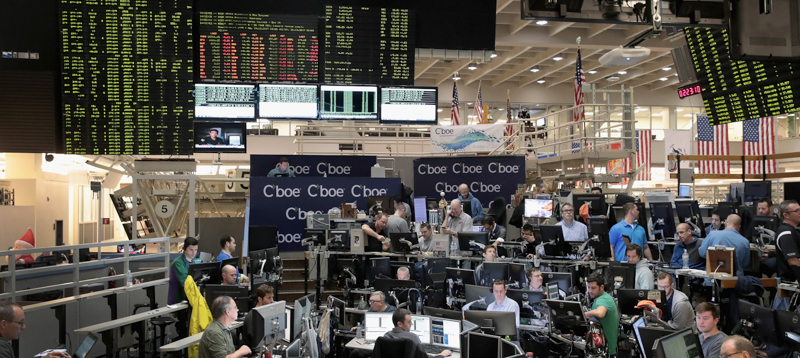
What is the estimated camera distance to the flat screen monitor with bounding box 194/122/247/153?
12.0 meters

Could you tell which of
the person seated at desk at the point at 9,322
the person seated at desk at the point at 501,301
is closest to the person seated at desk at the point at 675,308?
the person seated at desk at the point at 501,301

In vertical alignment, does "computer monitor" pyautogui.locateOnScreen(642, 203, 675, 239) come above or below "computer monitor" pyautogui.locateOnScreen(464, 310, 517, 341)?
above

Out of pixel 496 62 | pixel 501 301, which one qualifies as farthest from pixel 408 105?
pixel 496 62

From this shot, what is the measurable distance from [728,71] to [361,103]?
6.22m

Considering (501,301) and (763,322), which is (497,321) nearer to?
(501,301)

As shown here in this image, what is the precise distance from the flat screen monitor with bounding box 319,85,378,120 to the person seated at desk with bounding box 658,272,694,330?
6.08 meters

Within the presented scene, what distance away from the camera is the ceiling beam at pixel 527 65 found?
18.9 m

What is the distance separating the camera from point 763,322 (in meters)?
5.92

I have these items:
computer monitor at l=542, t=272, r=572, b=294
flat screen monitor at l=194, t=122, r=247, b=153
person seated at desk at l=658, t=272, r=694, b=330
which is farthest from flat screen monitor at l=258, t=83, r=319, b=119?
person seated at desk at l=658, t=272, r=694, b=330

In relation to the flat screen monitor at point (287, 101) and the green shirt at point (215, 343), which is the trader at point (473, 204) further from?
the green shirt at point (215, 343)

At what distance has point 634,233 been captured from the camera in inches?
373

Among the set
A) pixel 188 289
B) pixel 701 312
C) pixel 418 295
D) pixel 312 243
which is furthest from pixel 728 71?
pixel 188 289

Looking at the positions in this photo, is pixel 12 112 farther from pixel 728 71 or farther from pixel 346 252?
pixel 728 71

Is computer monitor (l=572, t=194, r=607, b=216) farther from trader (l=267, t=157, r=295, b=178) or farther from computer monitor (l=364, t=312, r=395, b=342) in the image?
trader (l=267, t=157, r=295, b=178)
